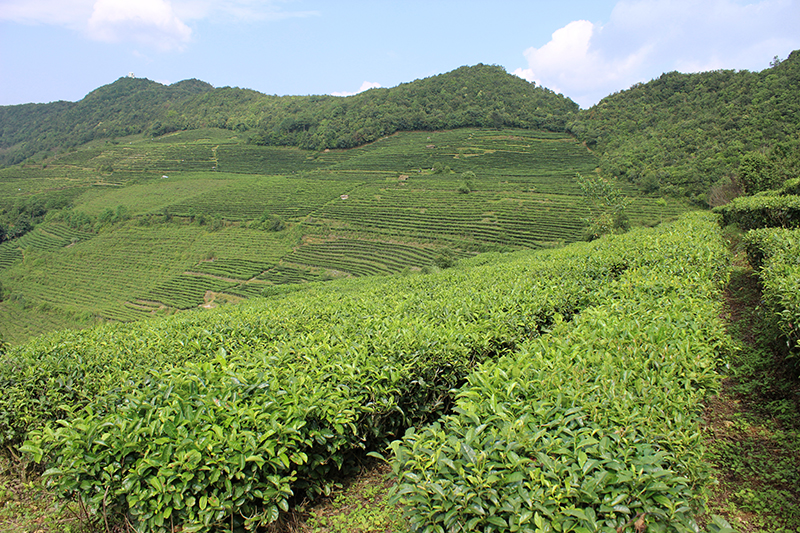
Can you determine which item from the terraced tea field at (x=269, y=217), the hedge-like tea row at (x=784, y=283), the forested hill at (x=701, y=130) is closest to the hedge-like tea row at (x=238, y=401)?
the hedge-like tea row at (x=784, y=283)

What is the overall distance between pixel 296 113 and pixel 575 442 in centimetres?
11813

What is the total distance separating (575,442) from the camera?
2.30 meters

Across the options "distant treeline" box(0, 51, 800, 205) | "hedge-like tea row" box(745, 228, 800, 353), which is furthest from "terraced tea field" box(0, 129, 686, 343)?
"hedge-like tea row" box(745, 228, 800, 353)

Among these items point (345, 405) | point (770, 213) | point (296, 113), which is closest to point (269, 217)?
point (770, 213)

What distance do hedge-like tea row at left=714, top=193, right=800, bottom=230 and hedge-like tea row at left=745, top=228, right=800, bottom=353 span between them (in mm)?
5686

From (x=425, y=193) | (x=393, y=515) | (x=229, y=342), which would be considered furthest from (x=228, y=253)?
(x=393, y=515)

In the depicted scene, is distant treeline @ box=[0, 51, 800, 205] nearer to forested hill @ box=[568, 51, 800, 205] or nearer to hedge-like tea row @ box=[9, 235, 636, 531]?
forested hill @ box=[568, 51, 800, 205]

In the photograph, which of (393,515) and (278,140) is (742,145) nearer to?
(393,515)

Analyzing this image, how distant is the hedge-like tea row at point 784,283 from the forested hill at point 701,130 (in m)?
25.6

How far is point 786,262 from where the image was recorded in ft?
20.1

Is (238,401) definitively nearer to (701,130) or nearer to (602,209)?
(602,209)

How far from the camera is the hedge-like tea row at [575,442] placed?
1.98m

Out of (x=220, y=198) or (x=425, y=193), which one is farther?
(x=220, y=198)

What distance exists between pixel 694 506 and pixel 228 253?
52669 mm
